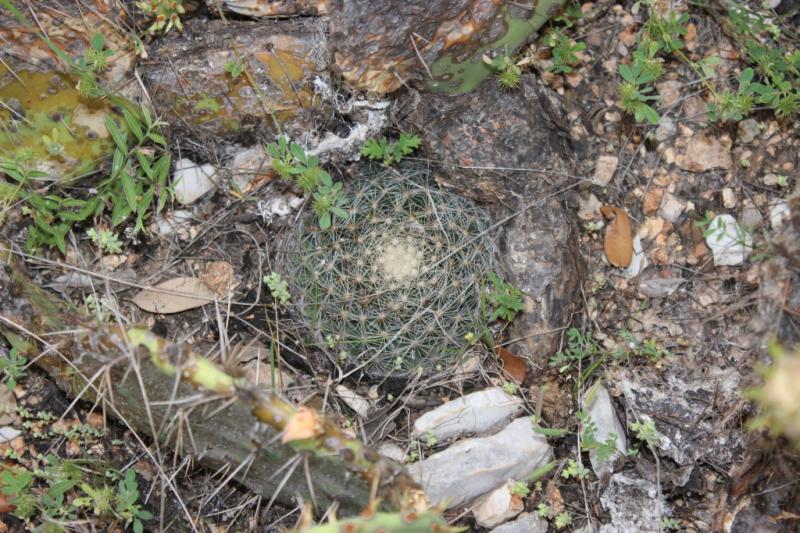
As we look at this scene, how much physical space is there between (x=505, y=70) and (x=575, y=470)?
1.85 meters

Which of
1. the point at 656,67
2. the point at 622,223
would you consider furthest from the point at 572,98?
the point at 622,223

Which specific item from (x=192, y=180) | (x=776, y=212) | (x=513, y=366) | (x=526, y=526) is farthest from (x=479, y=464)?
(x=192, y=180)

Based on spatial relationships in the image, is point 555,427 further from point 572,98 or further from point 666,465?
point 572,98

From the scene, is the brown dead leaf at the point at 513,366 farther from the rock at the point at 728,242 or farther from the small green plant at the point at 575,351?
the rock at the point at 728,242

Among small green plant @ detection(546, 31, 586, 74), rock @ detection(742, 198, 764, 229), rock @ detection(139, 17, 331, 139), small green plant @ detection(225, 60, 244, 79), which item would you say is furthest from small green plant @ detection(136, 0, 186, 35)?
rock @ detection(742, 198, 764, 229)

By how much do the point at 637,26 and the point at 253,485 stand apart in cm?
288

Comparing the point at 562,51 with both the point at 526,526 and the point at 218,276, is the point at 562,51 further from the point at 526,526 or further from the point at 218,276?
the point at 526,526

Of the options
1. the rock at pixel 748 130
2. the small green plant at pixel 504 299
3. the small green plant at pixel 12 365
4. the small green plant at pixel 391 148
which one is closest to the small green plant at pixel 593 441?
the small green plant at pixel 504 299

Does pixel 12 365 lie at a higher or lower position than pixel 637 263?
lower

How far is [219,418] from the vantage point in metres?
2.45

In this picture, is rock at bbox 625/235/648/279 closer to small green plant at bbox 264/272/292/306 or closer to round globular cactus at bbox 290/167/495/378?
round globular cactus at bbox 290/167/495/378

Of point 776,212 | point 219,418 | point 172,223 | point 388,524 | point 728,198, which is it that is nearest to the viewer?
point 388,524

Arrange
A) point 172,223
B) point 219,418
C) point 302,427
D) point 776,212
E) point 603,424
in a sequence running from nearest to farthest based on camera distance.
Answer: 1. point 302,427
2. point 219,418
3. point 603,424
4. point 776,212
5. point 172,223

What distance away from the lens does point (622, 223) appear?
3422mm
